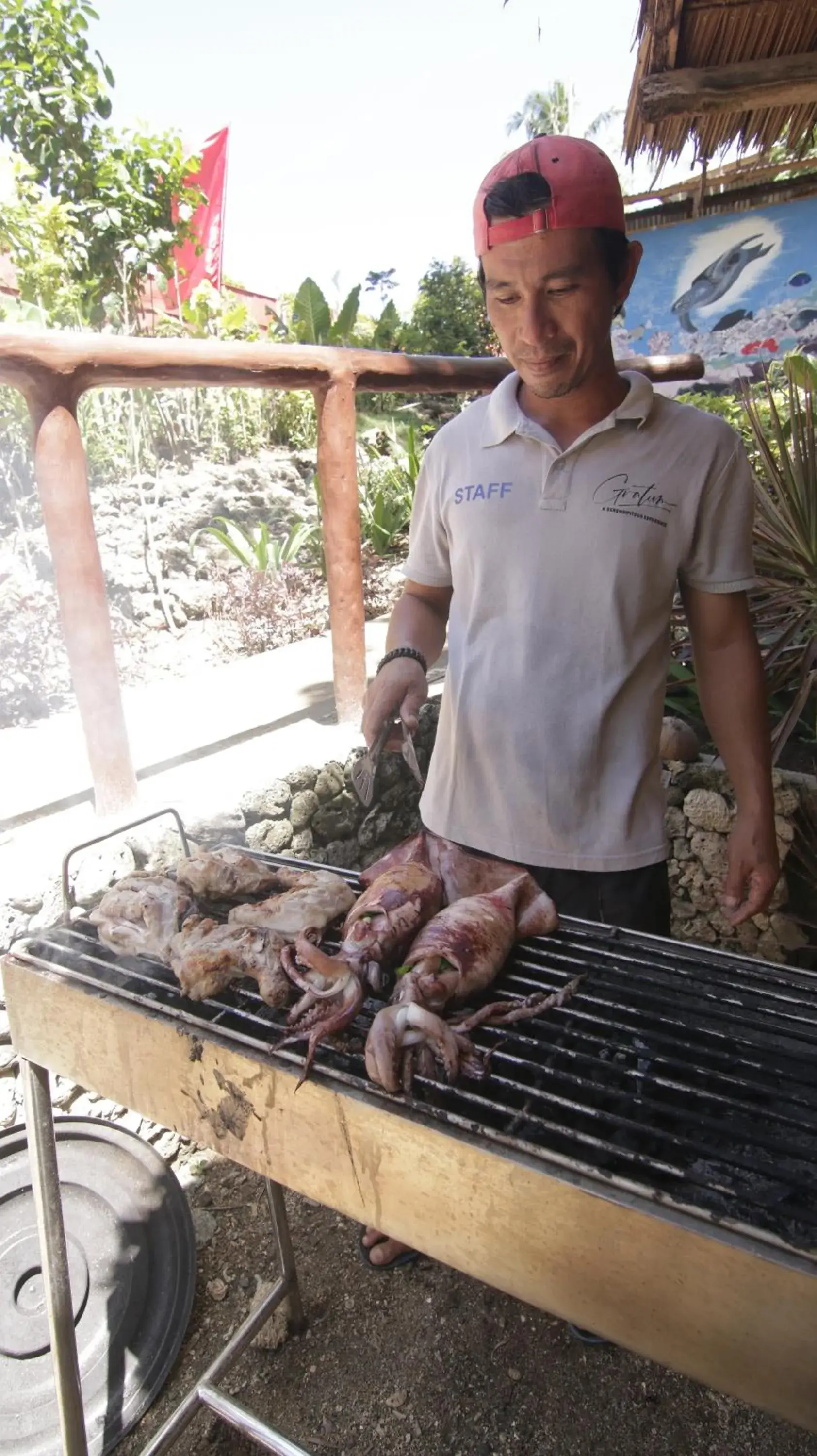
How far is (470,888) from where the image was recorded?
1945mm

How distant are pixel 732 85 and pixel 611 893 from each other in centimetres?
435

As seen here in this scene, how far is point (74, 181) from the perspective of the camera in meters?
11.3

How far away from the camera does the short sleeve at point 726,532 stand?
2.02 m

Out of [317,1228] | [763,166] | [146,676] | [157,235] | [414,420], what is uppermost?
[157,235]

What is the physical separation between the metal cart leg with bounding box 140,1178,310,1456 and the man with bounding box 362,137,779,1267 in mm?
1389

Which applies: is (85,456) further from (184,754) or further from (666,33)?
Result: (666,33)

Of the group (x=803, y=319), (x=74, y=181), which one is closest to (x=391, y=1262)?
(x=803, y=319)

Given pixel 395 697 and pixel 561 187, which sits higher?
pixel 561 187

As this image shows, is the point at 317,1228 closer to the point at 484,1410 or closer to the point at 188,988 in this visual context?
the point at 484,1410

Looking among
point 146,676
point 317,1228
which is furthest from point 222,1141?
point 146,676

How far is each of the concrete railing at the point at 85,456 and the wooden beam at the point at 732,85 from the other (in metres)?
1.86

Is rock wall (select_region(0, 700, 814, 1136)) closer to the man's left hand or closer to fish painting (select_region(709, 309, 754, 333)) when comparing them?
the man's left hand

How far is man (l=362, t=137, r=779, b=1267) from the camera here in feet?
6.35

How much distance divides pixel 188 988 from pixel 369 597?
29.9 ft
